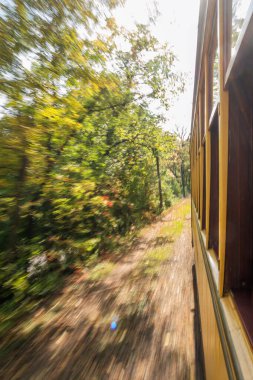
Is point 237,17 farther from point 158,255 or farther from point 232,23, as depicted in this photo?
A: point 158,255

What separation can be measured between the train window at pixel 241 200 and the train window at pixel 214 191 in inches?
17.2

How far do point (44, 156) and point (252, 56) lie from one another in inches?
149

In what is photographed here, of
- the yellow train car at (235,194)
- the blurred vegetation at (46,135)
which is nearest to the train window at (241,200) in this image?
the yellow train car at (235,194)

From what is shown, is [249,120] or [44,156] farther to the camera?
[44,156]

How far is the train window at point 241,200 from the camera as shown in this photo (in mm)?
990

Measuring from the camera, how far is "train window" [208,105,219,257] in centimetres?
160

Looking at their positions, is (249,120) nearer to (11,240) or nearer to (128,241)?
(11,240)

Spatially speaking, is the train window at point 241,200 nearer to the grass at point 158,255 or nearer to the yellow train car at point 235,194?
the yellow train car at point 235,194

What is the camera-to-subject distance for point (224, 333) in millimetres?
1072

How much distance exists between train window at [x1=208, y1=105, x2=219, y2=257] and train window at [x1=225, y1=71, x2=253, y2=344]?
437 millimetres

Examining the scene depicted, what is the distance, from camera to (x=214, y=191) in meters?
1.77

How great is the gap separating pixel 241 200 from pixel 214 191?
0.68 metres

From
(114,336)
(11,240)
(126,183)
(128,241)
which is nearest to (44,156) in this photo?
(11,240)

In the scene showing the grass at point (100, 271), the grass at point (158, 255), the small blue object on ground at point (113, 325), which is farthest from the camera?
the grass at point (158, 255)
